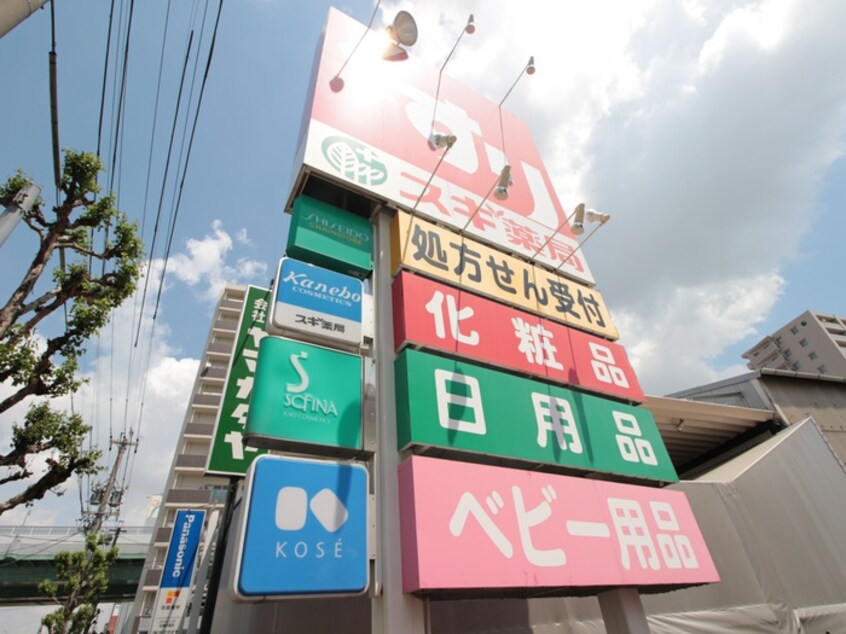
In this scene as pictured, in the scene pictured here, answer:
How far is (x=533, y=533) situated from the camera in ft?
11.2

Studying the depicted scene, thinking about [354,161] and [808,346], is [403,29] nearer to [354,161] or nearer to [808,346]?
[354,161]

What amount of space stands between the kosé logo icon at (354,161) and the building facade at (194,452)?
20728 millimetres

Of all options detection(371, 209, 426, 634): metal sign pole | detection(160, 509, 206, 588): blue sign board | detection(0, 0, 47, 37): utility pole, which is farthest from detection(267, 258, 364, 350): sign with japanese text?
detection(160, 509, 206, 588): blue sign board

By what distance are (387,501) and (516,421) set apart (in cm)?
157

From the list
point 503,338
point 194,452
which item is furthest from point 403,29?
point 194,452

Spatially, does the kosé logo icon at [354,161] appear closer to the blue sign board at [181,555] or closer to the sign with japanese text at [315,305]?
the sign with japanese text at [315,305]

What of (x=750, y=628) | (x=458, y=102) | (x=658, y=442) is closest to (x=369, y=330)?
(x=658, y=442)

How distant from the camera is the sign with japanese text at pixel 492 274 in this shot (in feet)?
16.4

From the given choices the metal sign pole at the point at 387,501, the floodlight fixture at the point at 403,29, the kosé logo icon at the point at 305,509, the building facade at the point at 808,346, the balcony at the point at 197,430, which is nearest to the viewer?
the kosé logo icon at the point at 305,509

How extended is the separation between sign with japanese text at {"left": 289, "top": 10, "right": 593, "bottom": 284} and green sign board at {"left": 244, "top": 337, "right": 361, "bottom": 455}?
2.59 metres

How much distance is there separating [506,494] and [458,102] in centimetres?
813

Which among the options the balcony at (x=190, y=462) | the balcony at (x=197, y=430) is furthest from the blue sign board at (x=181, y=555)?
the balcony at (x=197, y=430)

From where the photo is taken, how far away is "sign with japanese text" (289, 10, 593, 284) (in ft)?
18.3

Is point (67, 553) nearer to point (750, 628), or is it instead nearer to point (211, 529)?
point (211, 529)
